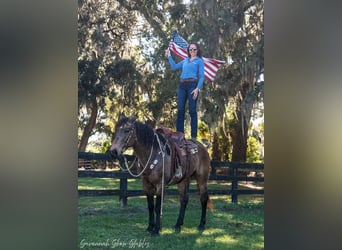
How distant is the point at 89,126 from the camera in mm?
4430

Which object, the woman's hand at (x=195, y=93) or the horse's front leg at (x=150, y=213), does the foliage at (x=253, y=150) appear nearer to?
the woman's hand at (x=195, y=93)

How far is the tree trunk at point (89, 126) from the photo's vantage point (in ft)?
14.4

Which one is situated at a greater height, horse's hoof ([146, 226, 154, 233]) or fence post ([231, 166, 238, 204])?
fence post ([231, 166, 238, 204])

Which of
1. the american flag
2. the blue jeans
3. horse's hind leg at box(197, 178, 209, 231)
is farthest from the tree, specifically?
horse's hind leg at box(197, 178, 209, 231)

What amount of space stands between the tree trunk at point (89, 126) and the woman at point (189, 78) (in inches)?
35.0

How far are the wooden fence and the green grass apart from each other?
53 millimetres

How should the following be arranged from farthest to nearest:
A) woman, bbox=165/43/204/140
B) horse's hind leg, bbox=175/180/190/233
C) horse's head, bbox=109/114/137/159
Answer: woman, bbox=165/43/204/140
horse's hind leg, bbox=175/180/190/233
horse's head, bbox=109/114/137/159

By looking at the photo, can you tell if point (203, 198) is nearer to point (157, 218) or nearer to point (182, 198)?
point (182, 198)

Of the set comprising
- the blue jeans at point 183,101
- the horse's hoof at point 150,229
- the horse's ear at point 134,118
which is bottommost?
the horse's hoof at point 150,229

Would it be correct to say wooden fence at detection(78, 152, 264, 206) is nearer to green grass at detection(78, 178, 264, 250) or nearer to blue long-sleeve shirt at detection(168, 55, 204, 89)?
green grass at detection(78, 178, 264, 250)

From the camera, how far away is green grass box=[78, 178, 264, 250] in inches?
167

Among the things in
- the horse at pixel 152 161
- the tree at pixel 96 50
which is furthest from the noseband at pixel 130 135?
→ the tree at pixel 96 50

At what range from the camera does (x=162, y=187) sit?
432cm
